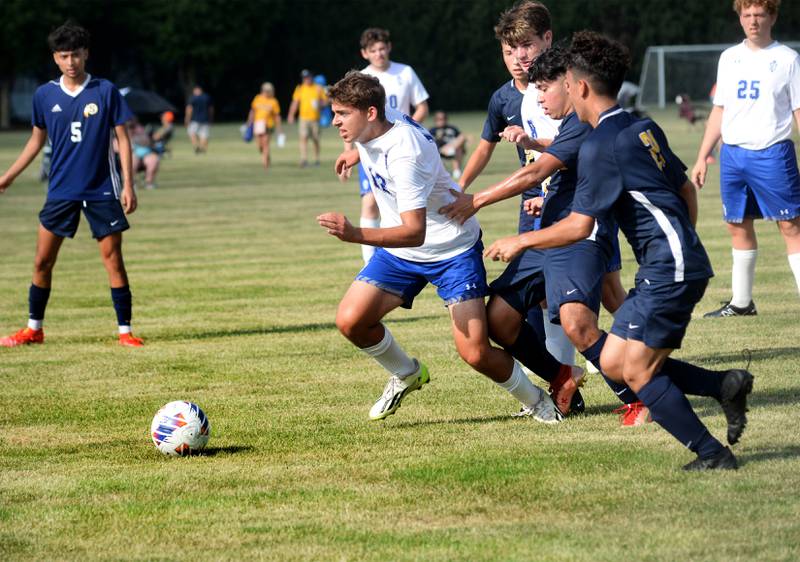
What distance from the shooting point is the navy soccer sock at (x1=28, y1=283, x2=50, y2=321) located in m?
10.0

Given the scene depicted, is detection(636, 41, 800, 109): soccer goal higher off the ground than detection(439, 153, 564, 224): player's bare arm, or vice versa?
detection(439, 153, 564, 224): player's bare arm

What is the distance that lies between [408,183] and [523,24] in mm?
1448

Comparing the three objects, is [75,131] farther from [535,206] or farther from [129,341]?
[535,206]

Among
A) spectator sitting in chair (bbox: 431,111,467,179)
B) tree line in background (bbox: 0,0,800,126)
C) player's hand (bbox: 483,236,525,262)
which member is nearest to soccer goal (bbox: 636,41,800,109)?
tree line in background (bbox: 0,0,800,126)

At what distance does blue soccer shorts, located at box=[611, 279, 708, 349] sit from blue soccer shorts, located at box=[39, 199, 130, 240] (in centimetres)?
522

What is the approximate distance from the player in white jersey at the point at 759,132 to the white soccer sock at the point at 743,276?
34 centimetres

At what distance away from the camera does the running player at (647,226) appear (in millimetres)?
5395

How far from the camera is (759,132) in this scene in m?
9.59

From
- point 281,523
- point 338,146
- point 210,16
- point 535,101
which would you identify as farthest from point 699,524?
point 210,16

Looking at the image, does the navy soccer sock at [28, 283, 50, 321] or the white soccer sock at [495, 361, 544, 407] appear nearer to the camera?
the white soccer sock at [495, 361, 544, 407]

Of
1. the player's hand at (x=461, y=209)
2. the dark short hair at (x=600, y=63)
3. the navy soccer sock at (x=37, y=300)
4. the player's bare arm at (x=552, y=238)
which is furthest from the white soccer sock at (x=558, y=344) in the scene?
the navy soccer sock at (x=37, y=300)

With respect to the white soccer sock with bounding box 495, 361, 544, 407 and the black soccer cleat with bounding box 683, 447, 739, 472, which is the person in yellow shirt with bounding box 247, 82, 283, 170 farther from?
the black soccer cleat with bounding box 683, 447, 739, 472

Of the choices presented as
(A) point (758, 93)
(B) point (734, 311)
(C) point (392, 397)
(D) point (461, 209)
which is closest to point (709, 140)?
(A) point (758, 93)

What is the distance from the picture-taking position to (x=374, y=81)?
6453mm
